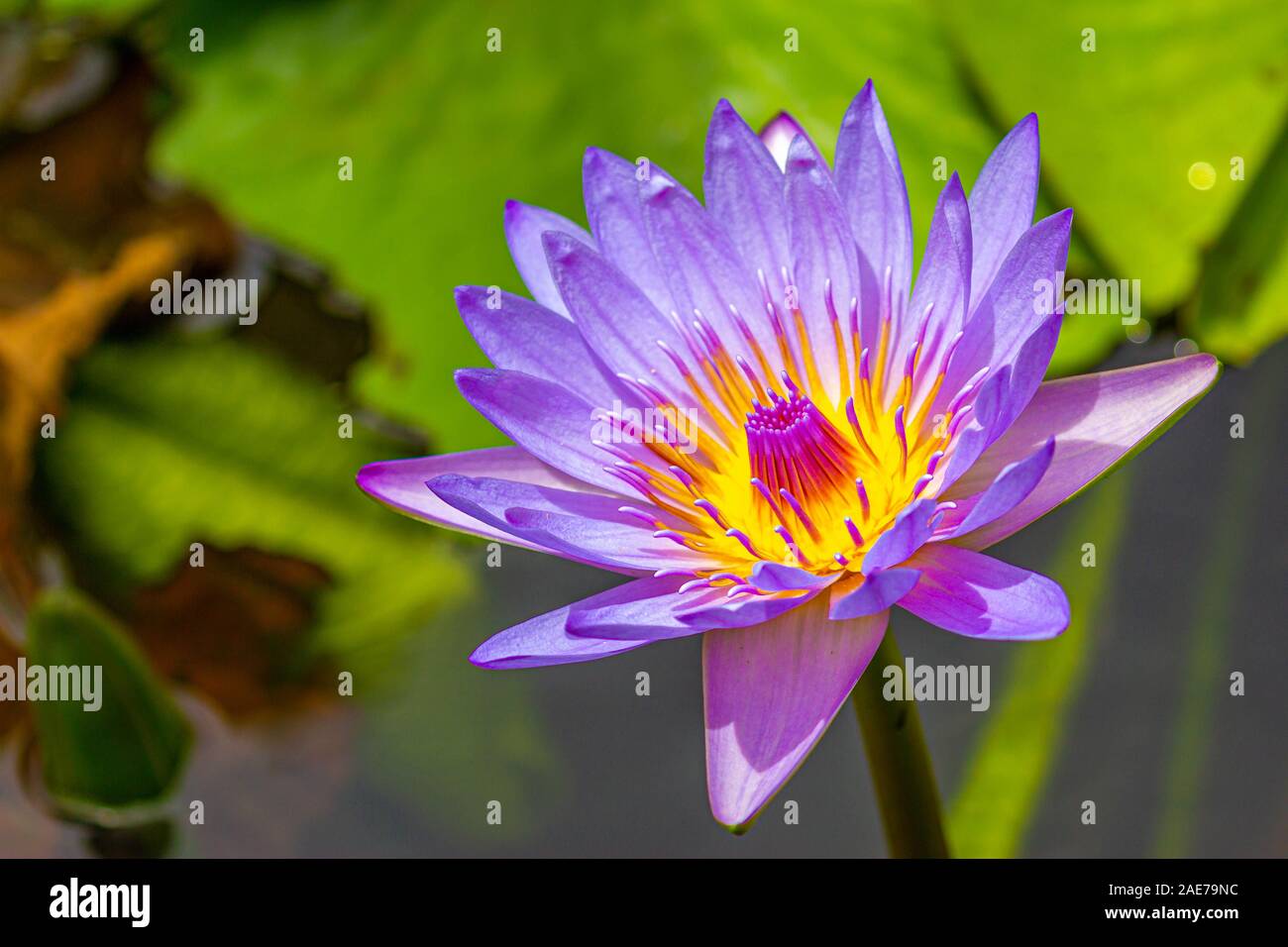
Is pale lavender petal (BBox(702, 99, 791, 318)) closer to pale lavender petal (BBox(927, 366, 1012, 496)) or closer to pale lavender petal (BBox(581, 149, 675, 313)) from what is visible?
pale lavender petal (BBox(581, 149, 675, 313))

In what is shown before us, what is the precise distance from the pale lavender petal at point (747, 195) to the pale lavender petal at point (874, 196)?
0.31 feet

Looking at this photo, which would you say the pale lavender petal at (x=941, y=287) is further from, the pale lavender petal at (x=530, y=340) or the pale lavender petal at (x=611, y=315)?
the pale lavender petal at (x=530, y=340)

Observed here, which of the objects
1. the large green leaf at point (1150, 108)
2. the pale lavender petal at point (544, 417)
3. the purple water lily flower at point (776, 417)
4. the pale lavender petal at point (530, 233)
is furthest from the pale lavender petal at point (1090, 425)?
the large green leaf at point (1150, 108)

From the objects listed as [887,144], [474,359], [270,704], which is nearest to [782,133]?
[887,144]

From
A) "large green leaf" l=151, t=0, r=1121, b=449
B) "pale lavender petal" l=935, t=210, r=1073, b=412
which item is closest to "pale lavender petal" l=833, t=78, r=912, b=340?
"pale lavender petal" l=935, t=210, r=1073, b=412

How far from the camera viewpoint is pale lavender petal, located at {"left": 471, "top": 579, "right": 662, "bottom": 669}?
4.22ft

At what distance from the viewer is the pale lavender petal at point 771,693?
1266 millimetres

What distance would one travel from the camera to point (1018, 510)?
1323 millimetres

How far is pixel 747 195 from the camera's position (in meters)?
1.55

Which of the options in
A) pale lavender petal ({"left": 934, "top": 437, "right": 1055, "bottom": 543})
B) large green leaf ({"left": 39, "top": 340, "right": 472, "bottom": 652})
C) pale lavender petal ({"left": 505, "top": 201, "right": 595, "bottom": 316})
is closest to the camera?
pale lavender petal ({"left": 934, "top": 437, "right": 1055, "bottom": 543})

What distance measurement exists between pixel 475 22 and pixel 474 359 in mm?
856

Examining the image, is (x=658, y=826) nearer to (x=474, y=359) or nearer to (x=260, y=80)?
(x=474, y=359)

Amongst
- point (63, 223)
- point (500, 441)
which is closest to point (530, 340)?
point (500, 441)
